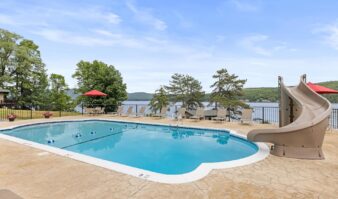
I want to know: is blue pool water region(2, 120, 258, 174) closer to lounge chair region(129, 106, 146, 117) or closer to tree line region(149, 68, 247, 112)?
lounge chair region(129, 106, 146, 117)

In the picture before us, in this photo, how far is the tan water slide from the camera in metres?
4.97

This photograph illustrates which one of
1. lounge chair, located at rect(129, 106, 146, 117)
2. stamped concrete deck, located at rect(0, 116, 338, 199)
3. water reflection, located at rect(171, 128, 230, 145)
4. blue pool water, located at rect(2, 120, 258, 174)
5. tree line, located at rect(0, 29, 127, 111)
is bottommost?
blue pool water, located at rect(2, 120, 258, 174)

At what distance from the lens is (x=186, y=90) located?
19.9 meters

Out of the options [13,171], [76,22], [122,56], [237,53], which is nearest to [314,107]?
[13,171]

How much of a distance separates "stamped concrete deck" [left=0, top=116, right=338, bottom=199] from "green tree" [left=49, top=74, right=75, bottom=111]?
970 inches

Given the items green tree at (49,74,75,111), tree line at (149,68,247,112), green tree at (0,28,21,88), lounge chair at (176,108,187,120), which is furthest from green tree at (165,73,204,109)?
green tree at (0,28,21,88)

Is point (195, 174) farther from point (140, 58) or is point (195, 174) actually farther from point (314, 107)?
point (140, 58)

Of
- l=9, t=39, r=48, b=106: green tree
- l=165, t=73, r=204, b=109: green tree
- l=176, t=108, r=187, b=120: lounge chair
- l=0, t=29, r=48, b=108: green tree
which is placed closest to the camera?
l=176, t=108, r=187, b=120: lounge chair

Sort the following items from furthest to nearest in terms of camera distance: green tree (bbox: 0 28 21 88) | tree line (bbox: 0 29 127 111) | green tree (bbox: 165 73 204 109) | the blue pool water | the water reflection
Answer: green tree (bbox: 0 28 21 88) < tree line (bbox: 0 29 127 111) < green tree (bbox: 165 73 204 109) < the water reflection < the blue pool water

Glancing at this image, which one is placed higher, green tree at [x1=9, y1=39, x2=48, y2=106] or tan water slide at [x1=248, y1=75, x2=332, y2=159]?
green tree at [x1=9, y1=39, x2=48, y2=106]

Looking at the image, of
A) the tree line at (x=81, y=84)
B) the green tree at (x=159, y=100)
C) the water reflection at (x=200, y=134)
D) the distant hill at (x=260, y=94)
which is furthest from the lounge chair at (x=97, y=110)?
the distant hill at (x=260, y=94)

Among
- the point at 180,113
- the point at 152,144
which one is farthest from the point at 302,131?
the point at 180,113

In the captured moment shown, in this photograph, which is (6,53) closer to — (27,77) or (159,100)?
(27,77)

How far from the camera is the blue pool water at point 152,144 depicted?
20.5 feet
